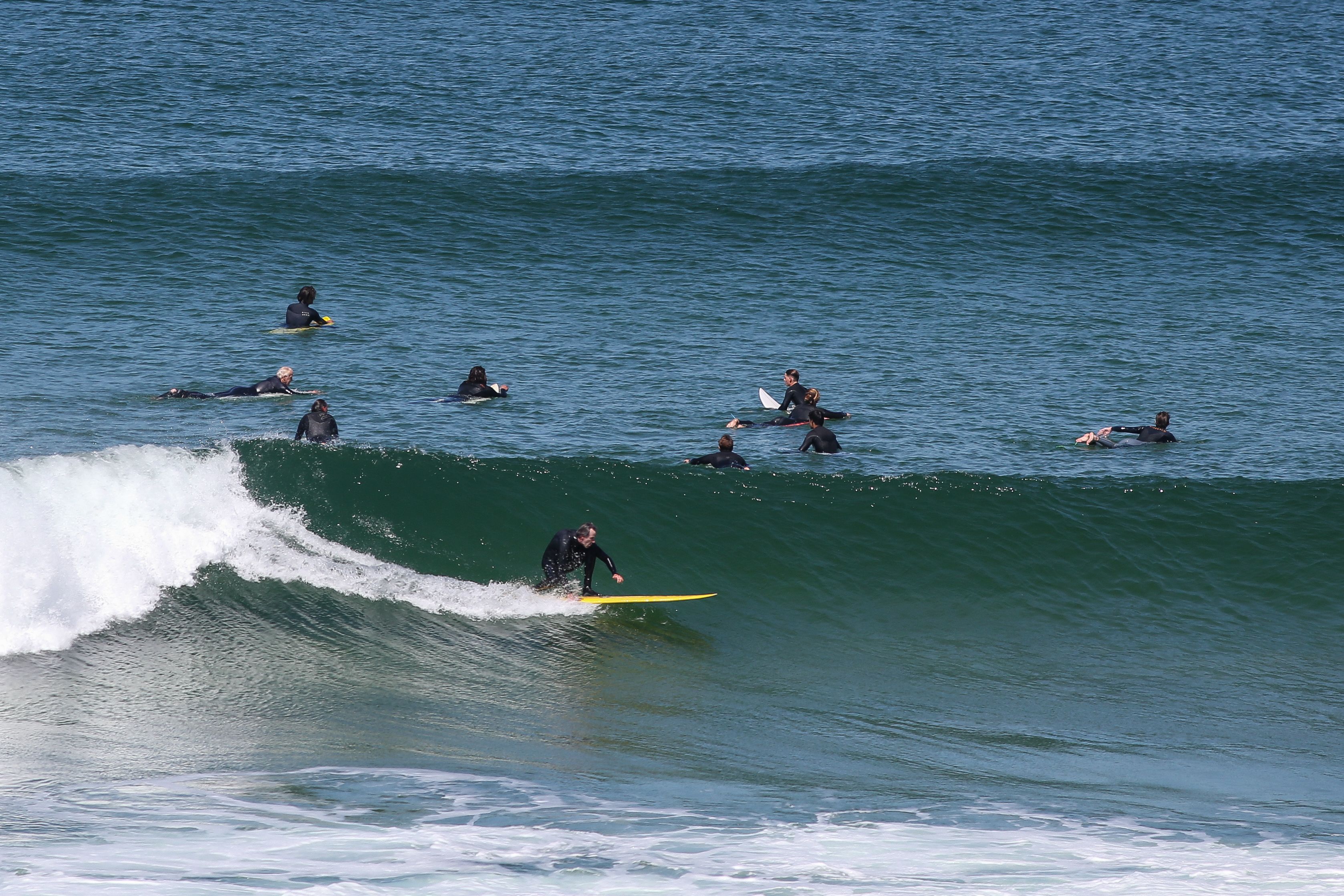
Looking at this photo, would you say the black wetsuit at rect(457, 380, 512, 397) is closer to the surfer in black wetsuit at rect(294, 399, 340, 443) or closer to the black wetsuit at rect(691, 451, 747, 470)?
the surfer in black wetsuit at rect(294, 399, 340, 443)

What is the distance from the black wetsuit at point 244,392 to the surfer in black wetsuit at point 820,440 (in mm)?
8127

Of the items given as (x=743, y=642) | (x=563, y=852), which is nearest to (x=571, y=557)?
(x=743, y=642)

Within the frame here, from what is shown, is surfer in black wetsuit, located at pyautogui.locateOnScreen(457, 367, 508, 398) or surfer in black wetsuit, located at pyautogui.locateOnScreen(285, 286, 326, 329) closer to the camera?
surfer in black wetsuit, located at pyautogui.locateOnScreen(457, 367, 508, 398)

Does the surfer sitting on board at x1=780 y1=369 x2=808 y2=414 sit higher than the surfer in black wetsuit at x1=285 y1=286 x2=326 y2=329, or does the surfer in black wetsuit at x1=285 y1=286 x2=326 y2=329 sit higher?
the surfer in black wetsuit at x1=285 y1=286 x2=326 y2=329

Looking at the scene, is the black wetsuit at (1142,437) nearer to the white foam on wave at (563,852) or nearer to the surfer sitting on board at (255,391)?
the surfer sitting on board at (255,391)

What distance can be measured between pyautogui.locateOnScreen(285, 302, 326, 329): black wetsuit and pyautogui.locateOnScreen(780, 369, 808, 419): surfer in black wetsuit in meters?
9.90

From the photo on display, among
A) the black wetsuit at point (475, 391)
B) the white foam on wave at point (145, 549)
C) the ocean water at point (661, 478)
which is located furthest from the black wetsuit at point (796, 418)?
the white foam on wave at point (145, 549)

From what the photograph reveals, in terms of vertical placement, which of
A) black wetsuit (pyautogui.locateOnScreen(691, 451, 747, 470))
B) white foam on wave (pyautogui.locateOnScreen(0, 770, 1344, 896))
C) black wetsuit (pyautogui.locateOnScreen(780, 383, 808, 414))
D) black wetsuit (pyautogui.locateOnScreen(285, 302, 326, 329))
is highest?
black wetsuit (pyautogui.locateOnScreen(285, 302, 326, 329))

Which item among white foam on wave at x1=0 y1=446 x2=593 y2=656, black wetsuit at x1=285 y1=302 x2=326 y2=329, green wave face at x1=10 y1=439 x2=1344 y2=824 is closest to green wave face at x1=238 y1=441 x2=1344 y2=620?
green wave face at x1=10 y1=439 x2=1344 y2=824

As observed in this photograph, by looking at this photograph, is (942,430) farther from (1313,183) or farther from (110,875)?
(1313,183)

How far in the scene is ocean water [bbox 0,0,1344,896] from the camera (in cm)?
791

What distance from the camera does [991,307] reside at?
1164 inches

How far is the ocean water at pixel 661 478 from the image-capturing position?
7.91 metres

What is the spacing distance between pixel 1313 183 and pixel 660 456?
2916 centimetres
